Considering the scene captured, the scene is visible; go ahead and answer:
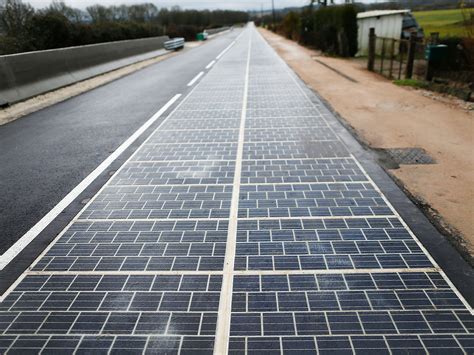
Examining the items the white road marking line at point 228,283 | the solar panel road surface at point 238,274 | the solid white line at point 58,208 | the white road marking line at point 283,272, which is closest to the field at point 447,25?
the solar panel road surface at point 238,274

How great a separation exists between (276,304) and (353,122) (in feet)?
23.4

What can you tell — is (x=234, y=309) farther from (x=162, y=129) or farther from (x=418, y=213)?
(x=162, y=129)

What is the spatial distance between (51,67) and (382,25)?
2214cm

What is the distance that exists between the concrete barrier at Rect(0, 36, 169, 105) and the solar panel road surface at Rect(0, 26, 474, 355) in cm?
835

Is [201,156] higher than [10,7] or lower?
lower

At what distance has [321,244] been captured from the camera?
14.7 feet

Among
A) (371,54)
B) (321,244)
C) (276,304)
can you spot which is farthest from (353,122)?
(371,54)

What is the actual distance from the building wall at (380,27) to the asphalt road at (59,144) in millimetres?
17075

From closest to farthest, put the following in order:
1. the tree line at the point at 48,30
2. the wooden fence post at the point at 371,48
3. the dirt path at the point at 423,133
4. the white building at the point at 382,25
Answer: the dirt path at the point at 423,133, the wooden fence post at the point at 371,48, the tree line at the point at 48,30, the white building at the point at 382,25

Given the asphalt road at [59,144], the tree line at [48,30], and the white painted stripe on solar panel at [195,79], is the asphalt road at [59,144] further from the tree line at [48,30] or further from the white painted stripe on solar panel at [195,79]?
the tree line at [48,30]

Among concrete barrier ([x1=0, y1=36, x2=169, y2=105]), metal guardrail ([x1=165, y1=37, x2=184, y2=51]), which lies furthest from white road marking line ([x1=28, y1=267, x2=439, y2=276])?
metal guardrail ([x1=165, y1=37, x2=184, y2=51])

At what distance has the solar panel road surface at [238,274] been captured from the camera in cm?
322

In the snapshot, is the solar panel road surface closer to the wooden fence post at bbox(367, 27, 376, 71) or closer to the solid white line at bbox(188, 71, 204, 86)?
the solid white line at bbox(188, 71, 204, 86)

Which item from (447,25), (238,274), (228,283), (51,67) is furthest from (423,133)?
(447,25)
